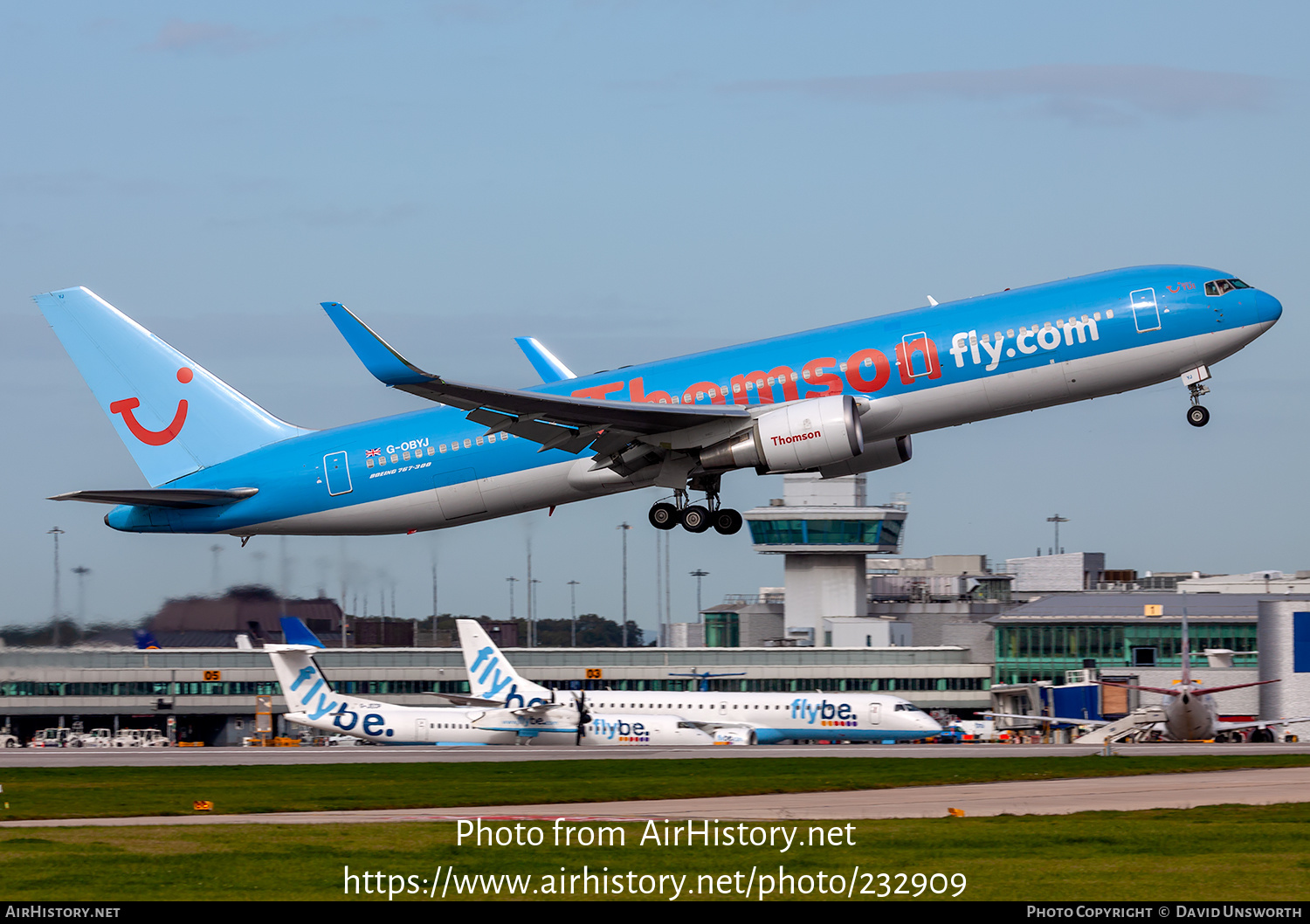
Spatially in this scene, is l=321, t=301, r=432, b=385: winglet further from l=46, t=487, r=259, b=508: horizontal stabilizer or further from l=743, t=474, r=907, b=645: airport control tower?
l=743, t=474, r=907, b=645: airport control tower

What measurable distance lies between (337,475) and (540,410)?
7.44 m

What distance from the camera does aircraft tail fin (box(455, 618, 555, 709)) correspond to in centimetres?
6631

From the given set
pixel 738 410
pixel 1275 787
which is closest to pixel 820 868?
pixel 738 410

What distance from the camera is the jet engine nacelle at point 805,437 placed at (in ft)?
111

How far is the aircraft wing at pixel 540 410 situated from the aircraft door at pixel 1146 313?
29.4ft

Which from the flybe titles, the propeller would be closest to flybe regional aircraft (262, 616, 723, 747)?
the propeller

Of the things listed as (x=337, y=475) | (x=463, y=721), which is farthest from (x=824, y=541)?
(x=337, y=475)

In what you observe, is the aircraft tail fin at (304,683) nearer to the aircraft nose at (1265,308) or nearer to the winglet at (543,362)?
the winglet at (543,362)

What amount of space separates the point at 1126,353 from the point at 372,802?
20.7 meters

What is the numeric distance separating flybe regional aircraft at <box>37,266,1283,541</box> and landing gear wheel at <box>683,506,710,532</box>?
0.07 m

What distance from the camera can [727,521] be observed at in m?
38.0

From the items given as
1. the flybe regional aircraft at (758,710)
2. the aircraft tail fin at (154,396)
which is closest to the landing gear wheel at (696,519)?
the aircraft tail fin at (154,396)

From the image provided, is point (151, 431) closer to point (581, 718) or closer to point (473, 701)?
point (581, 718)

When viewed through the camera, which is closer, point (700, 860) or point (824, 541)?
point (700, 860)
